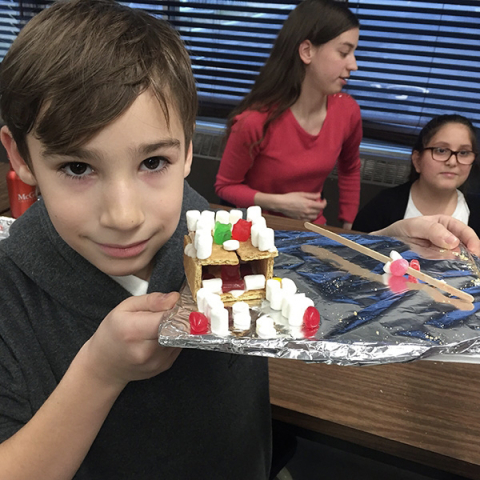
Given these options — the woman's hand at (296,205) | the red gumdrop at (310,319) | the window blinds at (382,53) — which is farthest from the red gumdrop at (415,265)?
the window blinds at (382,53)

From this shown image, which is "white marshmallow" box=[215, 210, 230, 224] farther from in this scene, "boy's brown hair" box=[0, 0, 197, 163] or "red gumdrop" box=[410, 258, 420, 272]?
"red gumdrop" box=[410, 258, 420, 272]

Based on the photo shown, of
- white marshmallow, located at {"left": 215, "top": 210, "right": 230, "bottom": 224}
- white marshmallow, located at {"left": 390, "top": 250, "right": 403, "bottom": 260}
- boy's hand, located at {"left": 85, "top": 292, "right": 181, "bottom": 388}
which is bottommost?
boy's hand, located at {"left": 85, "top": 292, "right": 181, "bottom": 388}

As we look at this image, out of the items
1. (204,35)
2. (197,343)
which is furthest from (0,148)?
(197,343)

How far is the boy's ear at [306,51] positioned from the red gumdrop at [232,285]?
141cm

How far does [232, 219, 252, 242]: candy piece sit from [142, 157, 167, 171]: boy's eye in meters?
0.13

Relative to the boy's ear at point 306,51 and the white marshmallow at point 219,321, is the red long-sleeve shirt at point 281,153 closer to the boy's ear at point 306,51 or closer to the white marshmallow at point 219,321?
the boy's ear at point 306,51

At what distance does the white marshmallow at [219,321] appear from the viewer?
583 mm

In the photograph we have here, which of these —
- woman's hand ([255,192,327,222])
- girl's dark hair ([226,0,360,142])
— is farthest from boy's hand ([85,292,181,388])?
girl's dark hair ([226,0,360,142])

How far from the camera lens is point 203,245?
0.62 m

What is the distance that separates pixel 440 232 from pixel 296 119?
1.15m

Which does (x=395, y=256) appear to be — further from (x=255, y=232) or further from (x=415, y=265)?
(x=255, y=232)

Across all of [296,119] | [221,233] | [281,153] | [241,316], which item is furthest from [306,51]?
[241,316]

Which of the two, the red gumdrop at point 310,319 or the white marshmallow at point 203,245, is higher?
the white marshmallow at point 203,245

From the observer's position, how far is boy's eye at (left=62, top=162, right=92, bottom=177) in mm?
595
